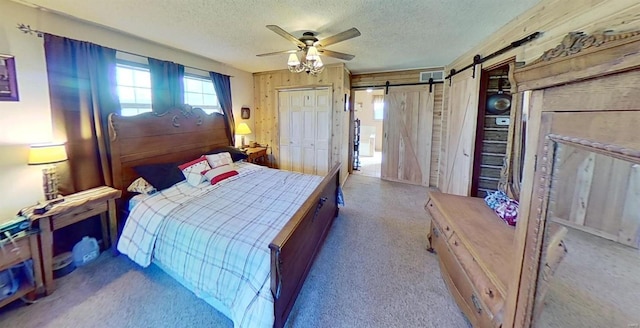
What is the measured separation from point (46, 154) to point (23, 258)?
859 mm

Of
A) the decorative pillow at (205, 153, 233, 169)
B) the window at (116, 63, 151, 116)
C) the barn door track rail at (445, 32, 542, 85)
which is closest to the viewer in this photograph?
the barn door track rail at (445, 32, 542, 85)

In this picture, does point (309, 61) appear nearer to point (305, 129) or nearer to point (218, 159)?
point (218, 159)

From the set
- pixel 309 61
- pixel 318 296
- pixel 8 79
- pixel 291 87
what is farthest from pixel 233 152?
pixel 318 296

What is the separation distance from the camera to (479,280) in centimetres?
155

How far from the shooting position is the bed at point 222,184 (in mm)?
1682

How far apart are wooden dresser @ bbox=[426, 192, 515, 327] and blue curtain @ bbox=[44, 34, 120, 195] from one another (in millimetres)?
3641

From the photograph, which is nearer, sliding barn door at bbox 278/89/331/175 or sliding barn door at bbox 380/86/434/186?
sliding barn door at bbox 278/89/331/175

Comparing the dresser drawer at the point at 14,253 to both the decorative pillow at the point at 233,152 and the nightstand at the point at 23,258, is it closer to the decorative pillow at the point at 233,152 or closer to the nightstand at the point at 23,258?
the nightstand at the point at 23,258

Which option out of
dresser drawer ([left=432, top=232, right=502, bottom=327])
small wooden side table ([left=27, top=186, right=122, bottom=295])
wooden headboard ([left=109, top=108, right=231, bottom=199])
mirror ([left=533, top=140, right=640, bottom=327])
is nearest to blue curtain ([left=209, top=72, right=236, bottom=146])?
wooden headboard ([left=109, top=108, right=231, bottom=199])

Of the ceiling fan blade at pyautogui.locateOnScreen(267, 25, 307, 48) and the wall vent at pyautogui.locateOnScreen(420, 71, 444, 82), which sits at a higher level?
the wall vent at pyautogui.locateOnScreen(420, 71, 444, 82)

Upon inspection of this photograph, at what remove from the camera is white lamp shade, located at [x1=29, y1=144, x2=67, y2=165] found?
2088mm

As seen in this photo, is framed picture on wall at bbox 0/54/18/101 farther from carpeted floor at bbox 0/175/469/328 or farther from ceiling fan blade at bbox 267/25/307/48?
ceiling fan blade at bbox 267/25/307/48

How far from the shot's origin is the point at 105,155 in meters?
2.76

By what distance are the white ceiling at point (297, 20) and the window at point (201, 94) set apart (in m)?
0.63
